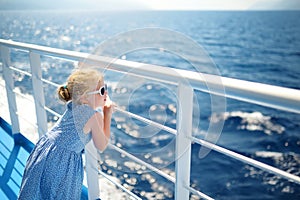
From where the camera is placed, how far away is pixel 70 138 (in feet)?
3.39

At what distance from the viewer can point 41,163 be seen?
104 centimetres

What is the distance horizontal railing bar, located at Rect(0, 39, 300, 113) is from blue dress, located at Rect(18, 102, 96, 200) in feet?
0.60

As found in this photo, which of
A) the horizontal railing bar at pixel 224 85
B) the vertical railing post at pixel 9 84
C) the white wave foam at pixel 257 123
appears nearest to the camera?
the horizontal railing bar at pixel 224 85

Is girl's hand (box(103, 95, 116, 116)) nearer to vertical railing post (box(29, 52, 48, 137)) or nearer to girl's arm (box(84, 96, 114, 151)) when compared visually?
girl's arm (box(84, 96, 114, 151))

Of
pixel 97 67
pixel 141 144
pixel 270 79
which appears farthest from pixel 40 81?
pixel 270 79

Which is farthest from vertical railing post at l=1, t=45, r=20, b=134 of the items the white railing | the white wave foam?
the white wave foam

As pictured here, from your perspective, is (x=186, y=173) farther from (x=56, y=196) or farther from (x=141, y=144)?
(x=141, y=144)

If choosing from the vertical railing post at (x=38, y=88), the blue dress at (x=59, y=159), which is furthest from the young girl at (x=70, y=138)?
the vertical railing post at (x=38, y=88)

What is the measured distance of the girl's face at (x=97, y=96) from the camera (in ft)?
3.28

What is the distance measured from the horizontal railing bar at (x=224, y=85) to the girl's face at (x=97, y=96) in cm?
9

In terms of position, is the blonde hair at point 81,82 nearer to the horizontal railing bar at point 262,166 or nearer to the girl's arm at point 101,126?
the girl's arm at point 101,126

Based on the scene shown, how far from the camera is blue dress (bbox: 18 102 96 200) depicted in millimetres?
1029

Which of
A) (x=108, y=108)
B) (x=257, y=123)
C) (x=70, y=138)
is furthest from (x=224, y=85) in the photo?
(x=257, y=123)

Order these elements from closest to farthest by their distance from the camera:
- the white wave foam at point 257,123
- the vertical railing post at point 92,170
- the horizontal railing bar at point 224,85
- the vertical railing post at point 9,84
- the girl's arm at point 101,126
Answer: the horizontal railing bar at point 224,85, the girl's arm at point 101,126, the vertical railing post at point 92,170, the vertical railing post at point 9,84, the white wave foam at point 257,123
